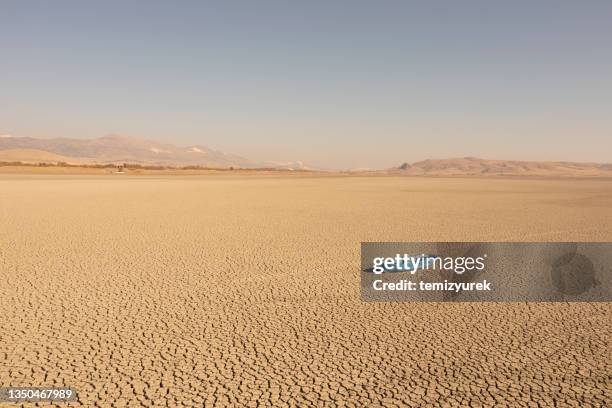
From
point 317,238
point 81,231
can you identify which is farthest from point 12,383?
point 81,231

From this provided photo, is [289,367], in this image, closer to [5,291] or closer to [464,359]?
[464,359]

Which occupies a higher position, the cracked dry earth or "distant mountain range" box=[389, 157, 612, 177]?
"distant mountain range" box=[389, 157, 612, 177]

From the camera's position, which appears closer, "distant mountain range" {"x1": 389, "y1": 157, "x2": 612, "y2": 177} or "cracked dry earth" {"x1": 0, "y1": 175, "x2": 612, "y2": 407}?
"cracked dry earth" {"x1": 0, "y1": 175, "x2": 612, "y2": 407}

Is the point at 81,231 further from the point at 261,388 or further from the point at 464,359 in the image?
the point at 464,359

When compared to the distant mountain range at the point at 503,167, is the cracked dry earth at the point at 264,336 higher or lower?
lower

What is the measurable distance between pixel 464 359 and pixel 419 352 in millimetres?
344

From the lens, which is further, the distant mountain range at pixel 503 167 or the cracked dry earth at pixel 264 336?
the distant mountain range at pixel 503 167

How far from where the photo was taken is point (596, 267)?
20.6 ft

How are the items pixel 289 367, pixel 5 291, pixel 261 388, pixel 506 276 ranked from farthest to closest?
1. pixel 506 276
2. pixel 5 291
3. pixel 289 367
4. pixel 261 388

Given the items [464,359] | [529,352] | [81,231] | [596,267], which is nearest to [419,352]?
[464,359]

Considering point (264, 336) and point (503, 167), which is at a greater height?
point (503, 167)

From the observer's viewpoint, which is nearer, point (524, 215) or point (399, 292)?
point (399, 292)

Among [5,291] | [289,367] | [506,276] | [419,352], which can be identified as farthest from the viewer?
[506,276]

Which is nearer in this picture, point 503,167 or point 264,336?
point 264,336
